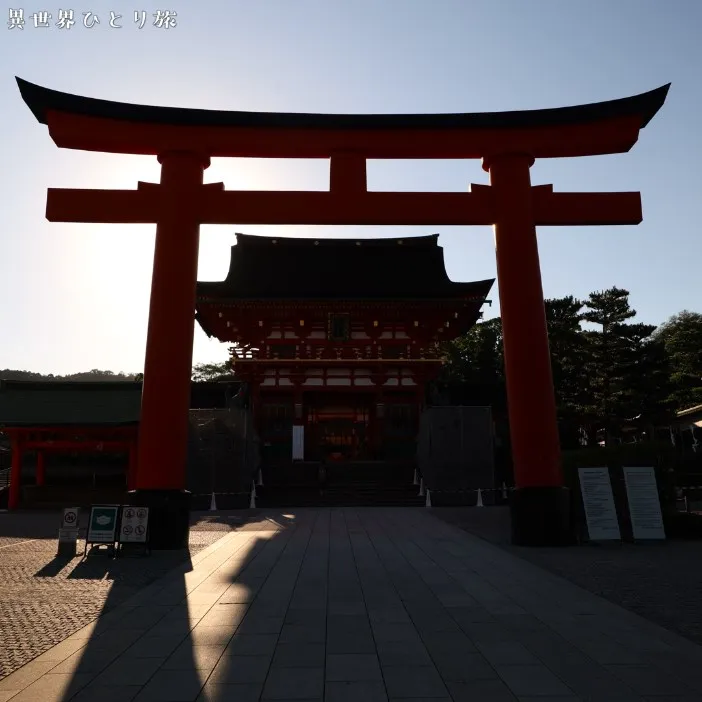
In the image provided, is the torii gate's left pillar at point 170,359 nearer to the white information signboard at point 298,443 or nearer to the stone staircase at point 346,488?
the stone staircase at point 346,488

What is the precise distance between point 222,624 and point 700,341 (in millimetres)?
45241

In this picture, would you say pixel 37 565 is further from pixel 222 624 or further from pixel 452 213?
pixel 452 213

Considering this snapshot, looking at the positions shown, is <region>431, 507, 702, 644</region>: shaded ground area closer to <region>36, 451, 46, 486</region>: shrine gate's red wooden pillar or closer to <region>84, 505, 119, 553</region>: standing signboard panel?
<region>84, 505, 119, 553</region>: standing signboard panel

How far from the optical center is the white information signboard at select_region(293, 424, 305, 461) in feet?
69.0

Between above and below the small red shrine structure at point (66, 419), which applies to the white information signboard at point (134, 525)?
below

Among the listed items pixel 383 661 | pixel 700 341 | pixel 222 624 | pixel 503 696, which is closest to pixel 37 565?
pixel 222 624

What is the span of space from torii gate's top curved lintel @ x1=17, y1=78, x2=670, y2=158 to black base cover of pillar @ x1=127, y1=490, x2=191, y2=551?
223 inches

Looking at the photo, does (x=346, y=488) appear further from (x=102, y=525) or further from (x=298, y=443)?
(x=102, y=525)

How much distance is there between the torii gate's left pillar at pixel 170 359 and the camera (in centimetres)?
867

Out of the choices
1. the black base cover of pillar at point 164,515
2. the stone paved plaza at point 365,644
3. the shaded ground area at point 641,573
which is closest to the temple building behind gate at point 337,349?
the black base cover of pillar at point 164,515

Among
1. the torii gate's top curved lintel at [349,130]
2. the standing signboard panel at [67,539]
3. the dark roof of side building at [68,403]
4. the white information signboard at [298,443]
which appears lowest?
the standing signboard panel at [67,539]

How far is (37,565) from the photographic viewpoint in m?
7.94

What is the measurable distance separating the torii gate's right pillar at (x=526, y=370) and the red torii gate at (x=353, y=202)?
0.02 meters

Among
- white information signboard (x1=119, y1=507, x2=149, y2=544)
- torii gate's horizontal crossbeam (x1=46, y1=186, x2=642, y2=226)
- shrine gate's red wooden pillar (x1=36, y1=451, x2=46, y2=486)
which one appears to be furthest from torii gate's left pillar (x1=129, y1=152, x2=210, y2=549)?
shrine gate's red wooden pillar (x1=36, y1=451, x2=46, y2=486)
